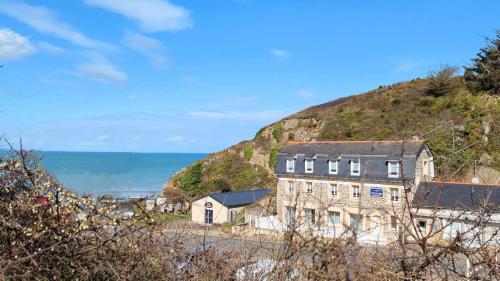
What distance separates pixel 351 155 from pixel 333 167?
4.96 ft

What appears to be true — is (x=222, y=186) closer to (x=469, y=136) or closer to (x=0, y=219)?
(x=469, y=136)

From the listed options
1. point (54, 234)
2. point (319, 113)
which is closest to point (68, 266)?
point (54, 234)

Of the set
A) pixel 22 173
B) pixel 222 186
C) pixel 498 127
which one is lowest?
pixel 222 186

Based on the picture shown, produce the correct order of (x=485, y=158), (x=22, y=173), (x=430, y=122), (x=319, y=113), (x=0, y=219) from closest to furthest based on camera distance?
1. (x=0, y=219)
2. (x=22, y=173)
3. (x=485, y=158)
4. (x=430, y=122)
5. (x=319, y=113)

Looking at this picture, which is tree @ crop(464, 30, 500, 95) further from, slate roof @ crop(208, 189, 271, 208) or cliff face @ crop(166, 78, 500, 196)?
slate roof @ crop(208, 189, 271, 208)

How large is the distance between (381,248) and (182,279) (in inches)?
86.5

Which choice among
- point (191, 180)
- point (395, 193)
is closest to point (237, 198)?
point (191, 180)

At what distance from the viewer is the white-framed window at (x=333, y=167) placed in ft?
90.8

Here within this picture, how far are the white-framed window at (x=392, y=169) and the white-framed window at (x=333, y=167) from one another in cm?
344

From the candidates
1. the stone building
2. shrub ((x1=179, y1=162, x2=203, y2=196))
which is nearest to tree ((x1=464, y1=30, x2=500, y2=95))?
the stone building

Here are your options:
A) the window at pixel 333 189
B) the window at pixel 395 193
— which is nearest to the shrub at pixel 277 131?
the window at pixel 333 189

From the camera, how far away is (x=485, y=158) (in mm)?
29359

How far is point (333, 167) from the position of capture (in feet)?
91.7

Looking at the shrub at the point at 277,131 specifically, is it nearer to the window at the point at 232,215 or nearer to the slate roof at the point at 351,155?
the window at the point at 232,215
